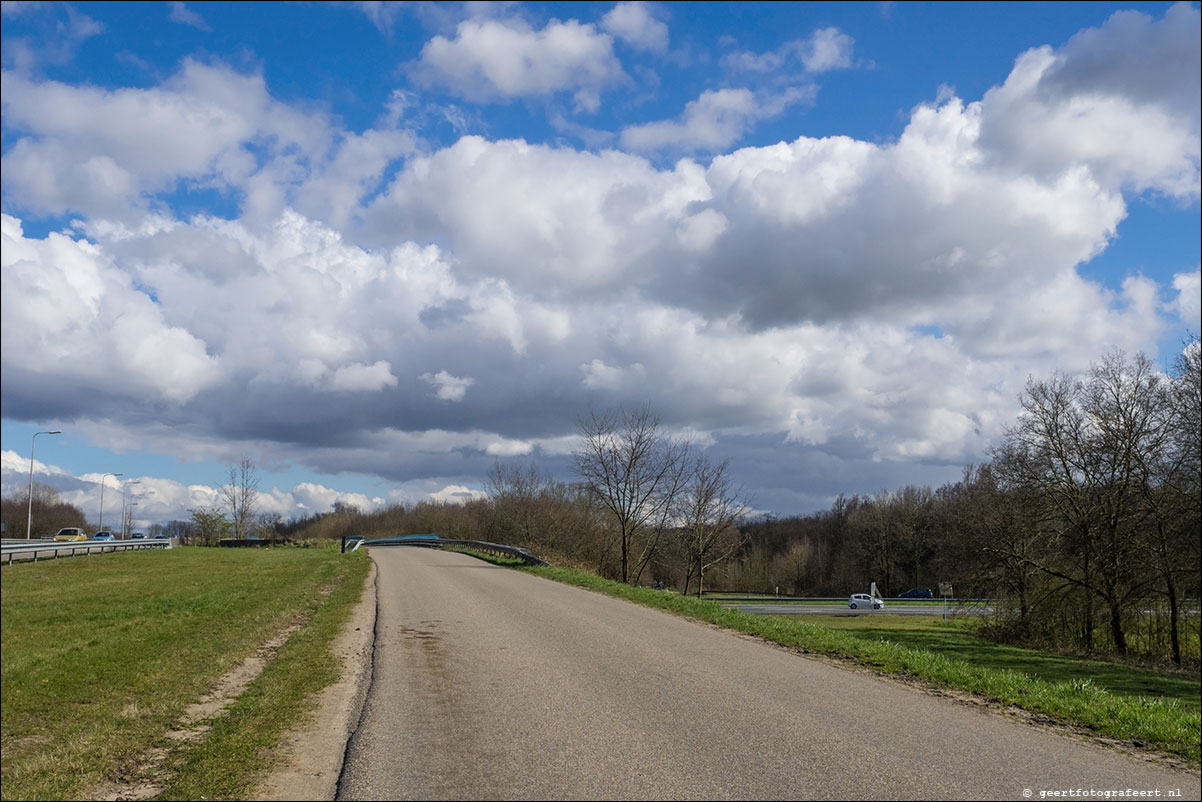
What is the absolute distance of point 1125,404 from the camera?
3750 centimetres

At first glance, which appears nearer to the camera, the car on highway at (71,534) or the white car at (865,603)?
the car on highway at (71,534)

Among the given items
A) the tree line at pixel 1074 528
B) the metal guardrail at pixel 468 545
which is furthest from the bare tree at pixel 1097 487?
the metal guardrail at pixel 468 545

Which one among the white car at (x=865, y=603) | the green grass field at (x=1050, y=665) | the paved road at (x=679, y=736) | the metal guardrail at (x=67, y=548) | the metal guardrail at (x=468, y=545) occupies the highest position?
the metal guardrail at (x=67, y=548)

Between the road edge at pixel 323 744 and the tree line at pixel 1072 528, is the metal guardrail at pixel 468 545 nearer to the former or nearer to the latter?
the tree line at pixel 1072 528

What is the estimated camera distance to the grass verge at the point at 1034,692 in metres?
8.40

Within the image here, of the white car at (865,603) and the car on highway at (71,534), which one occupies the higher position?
the car on highway at (71,534)

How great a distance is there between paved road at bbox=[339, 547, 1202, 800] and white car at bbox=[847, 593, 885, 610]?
63.2 m

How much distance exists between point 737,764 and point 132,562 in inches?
191

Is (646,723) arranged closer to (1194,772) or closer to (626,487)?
(1194,772)

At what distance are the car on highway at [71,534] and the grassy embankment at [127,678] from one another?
15 cm

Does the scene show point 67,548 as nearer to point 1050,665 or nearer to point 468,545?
point 1050,665

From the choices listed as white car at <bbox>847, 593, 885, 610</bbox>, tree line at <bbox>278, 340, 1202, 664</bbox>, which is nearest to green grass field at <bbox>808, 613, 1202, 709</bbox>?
tree line at <bbox>278, 340, 1202, 664</bbox>

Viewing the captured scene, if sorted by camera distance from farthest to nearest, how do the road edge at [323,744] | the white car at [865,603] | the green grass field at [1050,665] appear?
the white car at [865,603] < the green grass field at [1050,665] < the road edge at [323,744]

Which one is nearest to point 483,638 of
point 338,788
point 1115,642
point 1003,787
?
point 338,788
